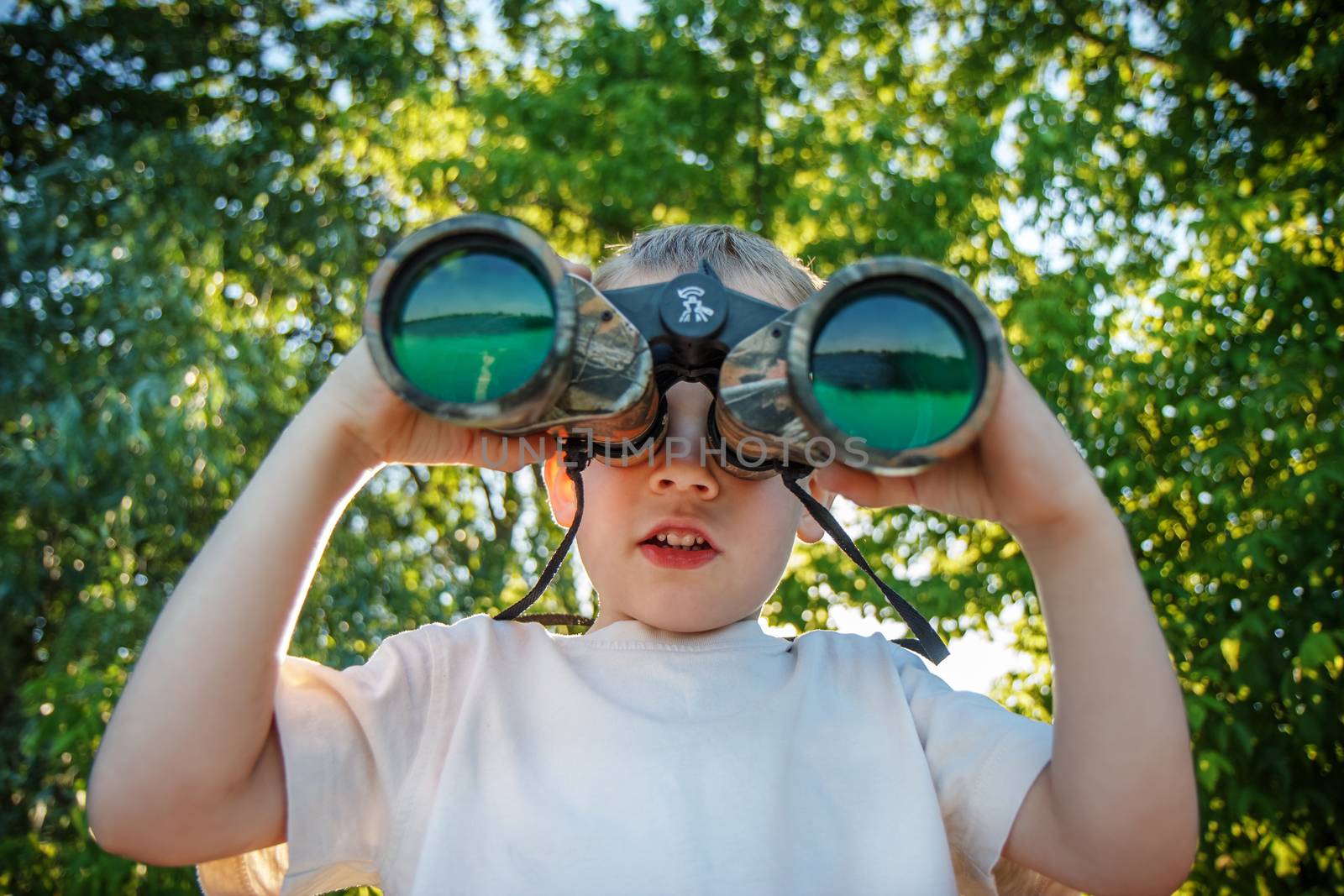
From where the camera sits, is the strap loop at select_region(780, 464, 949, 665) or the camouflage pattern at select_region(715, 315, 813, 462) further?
the strap loop at select_region(780, 464, 949, 665)

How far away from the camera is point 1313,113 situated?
5.17 m

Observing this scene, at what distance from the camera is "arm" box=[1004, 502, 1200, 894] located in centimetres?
100

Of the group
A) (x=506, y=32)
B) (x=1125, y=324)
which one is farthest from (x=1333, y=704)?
(x=506, y=32)

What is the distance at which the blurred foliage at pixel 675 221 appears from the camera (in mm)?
2852

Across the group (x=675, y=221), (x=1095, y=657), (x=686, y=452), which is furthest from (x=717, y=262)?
(x=675, y=221)

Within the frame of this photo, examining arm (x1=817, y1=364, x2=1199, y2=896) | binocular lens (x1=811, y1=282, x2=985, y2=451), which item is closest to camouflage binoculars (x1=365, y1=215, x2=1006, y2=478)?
binocular lens (x1=811, y1=282, x2=985, y2=451)

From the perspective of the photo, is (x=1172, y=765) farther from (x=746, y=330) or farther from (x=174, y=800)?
(x=174, y=800)

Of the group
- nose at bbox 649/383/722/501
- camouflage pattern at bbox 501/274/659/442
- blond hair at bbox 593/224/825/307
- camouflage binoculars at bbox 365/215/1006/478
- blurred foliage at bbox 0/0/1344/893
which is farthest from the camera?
blurred foliage at bbox 0/0/1344/893

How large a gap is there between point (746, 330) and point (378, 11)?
21.7ft

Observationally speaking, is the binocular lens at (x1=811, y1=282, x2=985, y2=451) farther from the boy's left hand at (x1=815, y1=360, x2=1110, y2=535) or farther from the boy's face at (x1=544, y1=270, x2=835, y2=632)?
the boy's face at (x1=544, y1=270, x2=835, y2=632)

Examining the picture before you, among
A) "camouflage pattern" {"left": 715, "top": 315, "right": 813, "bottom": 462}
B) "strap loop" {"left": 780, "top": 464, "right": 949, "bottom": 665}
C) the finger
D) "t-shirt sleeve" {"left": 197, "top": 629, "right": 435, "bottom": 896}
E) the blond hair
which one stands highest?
the blond hair

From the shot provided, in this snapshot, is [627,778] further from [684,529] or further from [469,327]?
[469,327]

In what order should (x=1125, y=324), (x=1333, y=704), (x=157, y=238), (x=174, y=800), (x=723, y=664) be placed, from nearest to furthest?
1. (x=174, y=800)
2. (x=723, y=664)
3. (x=1333, y=704)
4. (x=1125, y=324)
5. (x=157, y=238)

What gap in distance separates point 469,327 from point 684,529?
0.42 meters
